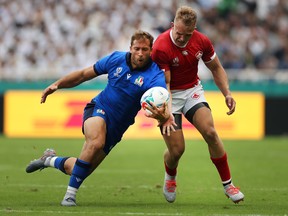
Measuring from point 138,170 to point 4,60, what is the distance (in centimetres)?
1100

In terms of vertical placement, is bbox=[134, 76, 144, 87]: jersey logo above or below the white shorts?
above

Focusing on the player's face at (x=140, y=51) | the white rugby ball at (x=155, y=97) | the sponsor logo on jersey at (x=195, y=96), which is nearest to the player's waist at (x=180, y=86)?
the sponsor logo on jersey at (x=195, y=96)

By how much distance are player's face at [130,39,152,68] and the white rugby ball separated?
1.53 feet

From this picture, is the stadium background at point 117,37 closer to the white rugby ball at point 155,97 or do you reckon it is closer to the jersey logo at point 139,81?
the jersey logo at point 139,81

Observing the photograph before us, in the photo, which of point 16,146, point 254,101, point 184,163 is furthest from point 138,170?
point 254,101

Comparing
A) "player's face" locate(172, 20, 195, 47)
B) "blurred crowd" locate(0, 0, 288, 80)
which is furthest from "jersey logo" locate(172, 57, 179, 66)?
"blurred crowd" locate(0, 0, 288, 80)

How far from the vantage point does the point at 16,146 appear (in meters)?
19.8

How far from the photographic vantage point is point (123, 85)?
987 cm

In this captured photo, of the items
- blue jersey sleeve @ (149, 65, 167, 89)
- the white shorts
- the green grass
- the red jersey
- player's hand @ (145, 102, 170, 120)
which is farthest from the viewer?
the white shorts

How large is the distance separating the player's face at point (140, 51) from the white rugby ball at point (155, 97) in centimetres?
47

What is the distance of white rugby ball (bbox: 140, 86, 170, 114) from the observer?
9.20m

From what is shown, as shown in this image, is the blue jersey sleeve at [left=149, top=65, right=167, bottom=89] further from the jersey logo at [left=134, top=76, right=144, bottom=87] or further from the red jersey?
the red jersey

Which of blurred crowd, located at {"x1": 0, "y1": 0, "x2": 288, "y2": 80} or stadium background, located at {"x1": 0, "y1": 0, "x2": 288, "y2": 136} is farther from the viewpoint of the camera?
blurred crowd, located at {"x1": 0, "y1": 0, "x2": 288, "y2": 80}

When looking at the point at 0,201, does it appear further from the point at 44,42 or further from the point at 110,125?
the point at 44,42
